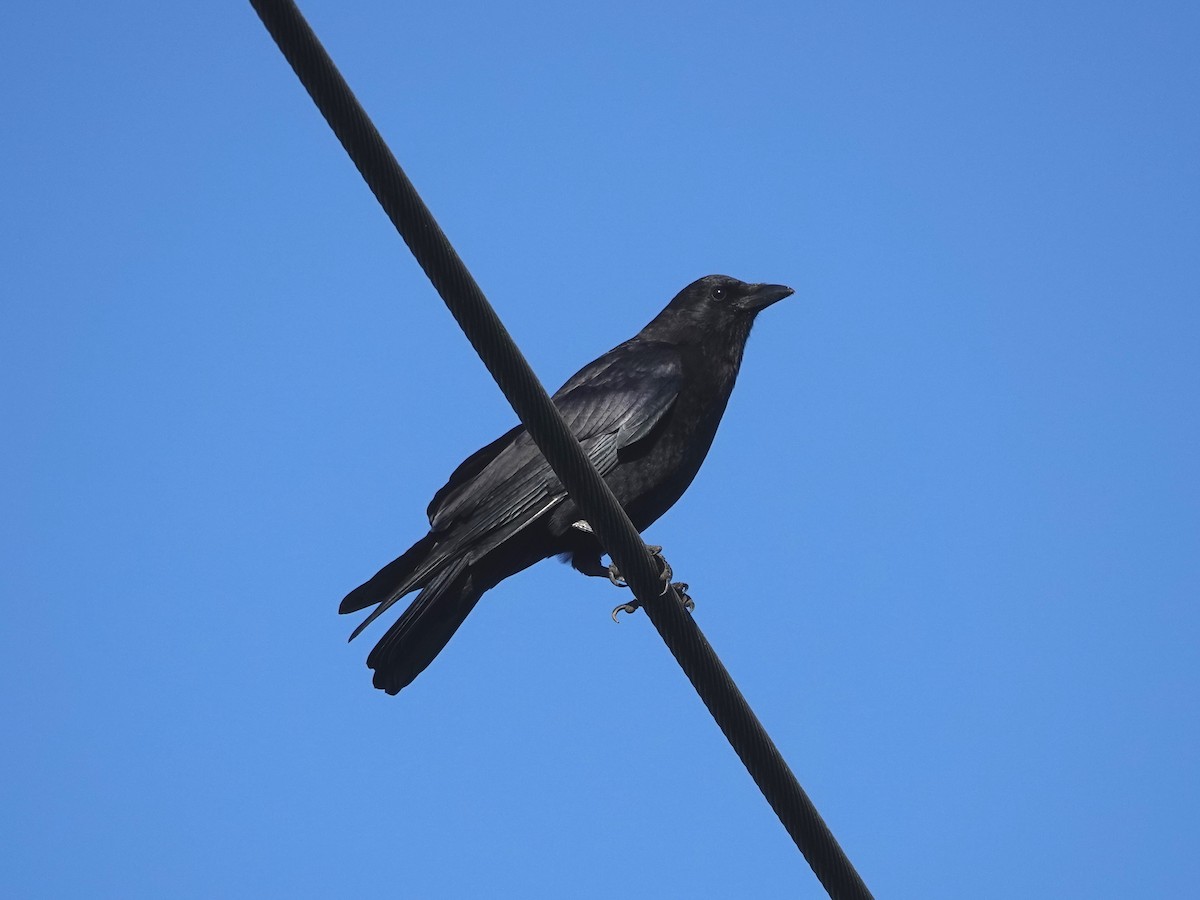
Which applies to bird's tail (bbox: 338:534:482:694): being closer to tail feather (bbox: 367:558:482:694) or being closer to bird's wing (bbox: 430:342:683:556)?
tail feather (bbox: 367:558:482:694)

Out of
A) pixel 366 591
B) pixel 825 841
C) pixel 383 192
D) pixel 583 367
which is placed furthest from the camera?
pixel 583 367

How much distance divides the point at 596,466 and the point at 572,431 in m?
0.75

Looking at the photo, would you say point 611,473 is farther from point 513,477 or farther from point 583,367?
point 583,367

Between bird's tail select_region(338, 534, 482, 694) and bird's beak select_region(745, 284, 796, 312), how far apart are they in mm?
2345

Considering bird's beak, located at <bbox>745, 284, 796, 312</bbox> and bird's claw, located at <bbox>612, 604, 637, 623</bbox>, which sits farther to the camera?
bird's beak, located at <bbox>745, 284, 796, 312</bbox>

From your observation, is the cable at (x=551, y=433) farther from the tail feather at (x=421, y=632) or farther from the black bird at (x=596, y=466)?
the tail feather at (x=421, y=632)

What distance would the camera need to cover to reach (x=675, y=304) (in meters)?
7.19

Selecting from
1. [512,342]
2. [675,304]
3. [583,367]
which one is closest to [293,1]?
[512,342]

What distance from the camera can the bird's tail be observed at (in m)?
5.36

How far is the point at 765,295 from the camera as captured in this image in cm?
704

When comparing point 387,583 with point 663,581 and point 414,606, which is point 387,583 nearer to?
point 414,606

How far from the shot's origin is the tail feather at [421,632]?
5418mm

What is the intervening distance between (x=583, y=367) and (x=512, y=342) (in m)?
3.59

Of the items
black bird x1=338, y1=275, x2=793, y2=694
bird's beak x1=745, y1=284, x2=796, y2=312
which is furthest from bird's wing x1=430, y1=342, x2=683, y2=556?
bird's beak x1=745, y1=284, x2=796, y2=312
